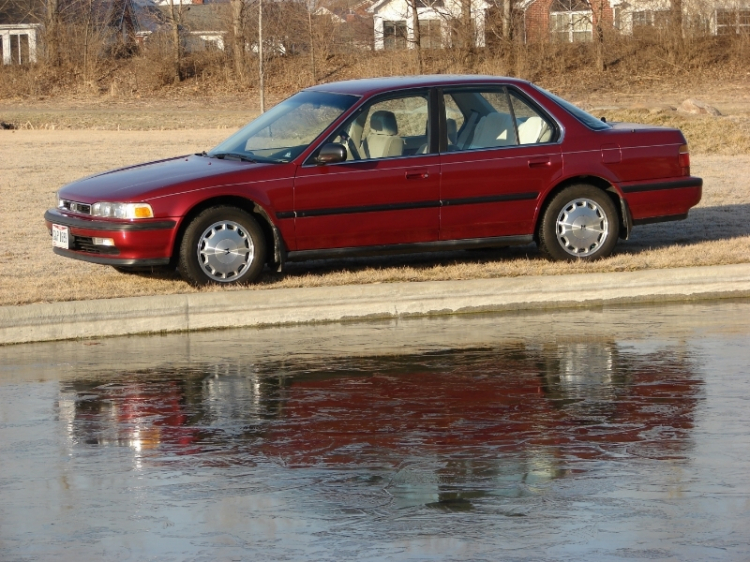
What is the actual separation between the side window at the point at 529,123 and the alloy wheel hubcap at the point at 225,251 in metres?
2.41

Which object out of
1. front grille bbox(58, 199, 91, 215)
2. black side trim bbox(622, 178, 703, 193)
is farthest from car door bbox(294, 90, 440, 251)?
black side trim bbox(622, 178, 703, 193)

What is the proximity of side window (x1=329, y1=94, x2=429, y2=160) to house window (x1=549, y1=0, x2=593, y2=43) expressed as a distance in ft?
143

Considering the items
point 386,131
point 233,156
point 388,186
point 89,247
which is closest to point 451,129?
point 386,131

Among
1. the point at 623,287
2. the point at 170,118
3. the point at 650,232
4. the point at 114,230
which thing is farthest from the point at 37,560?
the point at 170,118

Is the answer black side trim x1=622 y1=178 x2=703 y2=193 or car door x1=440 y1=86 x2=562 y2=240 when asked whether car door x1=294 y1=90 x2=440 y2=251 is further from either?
black side trim x1=622 y1=178 x2=703 y2=193

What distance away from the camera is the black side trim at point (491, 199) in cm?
1013

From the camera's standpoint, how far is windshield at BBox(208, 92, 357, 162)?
1011 cm

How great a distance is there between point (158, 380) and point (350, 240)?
2.93m

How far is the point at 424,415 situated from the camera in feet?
21.0

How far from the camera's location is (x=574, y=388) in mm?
6973

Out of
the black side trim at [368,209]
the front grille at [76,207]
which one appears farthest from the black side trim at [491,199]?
the front grille at [76,207]

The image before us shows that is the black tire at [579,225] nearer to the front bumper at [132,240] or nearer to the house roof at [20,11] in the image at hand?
the front bumper at [132,240]

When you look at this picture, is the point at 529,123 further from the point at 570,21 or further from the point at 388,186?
the point at 570,21

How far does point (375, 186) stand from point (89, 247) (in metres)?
2.19
